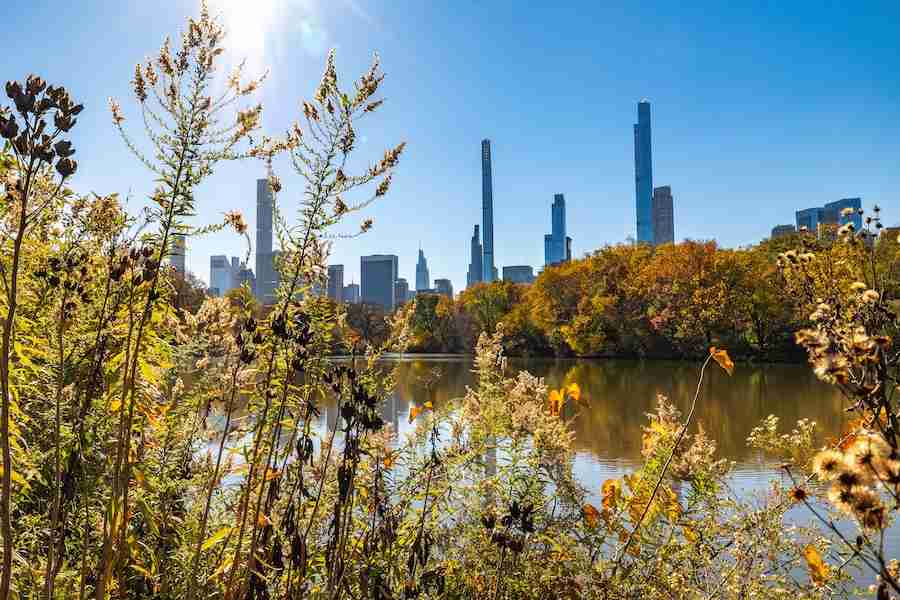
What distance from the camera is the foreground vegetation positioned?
131cm

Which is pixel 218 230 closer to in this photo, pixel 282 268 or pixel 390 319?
pixel 282 268

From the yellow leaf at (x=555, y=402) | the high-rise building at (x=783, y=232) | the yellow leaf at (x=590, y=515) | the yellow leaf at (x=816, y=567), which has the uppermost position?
the high-rise building at (x=783, y=232)

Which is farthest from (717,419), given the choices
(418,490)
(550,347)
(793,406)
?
(550,347)

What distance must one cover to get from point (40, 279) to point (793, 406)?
13730 millimetres

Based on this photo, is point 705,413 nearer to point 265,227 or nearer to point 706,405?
point 706,405

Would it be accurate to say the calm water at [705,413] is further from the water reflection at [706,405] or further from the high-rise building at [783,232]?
the high-rise building at [783,232]

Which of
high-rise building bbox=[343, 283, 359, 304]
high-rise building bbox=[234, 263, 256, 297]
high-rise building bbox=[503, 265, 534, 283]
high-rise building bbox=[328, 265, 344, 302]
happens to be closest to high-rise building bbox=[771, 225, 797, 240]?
high-rise building bbox=[343, 283, 359, 304]

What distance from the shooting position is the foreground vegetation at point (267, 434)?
4.30 ft

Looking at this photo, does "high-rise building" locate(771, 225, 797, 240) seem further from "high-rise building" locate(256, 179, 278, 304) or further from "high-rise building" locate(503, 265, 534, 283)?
"high-rise building" locate(503, 265, 534, 283)

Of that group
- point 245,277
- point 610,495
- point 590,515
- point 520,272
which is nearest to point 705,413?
point 610,495

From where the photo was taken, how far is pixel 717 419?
1105 cm

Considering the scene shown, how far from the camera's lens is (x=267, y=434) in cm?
170

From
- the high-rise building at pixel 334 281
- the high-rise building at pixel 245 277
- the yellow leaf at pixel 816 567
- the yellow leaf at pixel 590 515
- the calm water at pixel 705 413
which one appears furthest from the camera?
the calm water at pixel 705 413

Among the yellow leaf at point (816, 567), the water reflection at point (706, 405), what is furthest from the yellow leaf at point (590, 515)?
the water reflection at point (706, 405)
